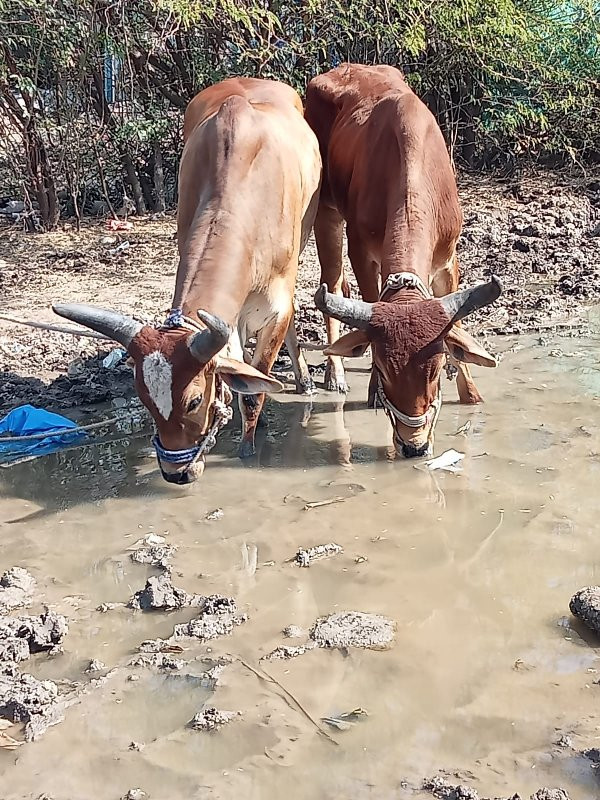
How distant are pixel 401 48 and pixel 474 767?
1004 centimetres

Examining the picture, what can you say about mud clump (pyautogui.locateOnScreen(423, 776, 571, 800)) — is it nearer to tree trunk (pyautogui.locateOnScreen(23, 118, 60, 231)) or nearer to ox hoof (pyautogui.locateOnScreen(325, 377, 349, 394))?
ox hoof (pyautogui.locateOnScreen(325, 377, 349, 394))

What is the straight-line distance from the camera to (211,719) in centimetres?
318

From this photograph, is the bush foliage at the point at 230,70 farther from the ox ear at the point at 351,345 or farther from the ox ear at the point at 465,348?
the ox ear at the point at 465,348

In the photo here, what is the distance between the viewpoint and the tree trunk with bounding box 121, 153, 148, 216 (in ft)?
36.2

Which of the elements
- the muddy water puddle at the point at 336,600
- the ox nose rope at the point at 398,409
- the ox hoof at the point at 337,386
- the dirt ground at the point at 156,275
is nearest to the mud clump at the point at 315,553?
the muddy water puddle at the point at 336,600

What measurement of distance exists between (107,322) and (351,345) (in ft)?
4.15

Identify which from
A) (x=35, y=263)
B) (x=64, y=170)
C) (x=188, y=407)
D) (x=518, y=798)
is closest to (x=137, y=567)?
(x=188, y=407)

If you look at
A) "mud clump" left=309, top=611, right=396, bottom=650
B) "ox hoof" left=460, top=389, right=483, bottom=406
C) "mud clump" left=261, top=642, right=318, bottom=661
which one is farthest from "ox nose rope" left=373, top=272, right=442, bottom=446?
"mud clump" left=261, top=642, right=318, bottom=661

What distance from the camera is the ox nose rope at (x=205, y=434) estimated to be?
450 cm

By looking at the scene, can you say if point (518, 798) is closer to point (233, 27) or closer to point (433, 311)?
point (433, 311)

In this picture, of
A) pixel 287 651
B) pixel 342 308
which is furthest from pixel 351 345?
pixel 287 651

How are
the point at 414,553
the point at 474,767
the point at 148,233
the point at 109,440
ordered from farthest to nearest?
the point at 148,233
the point at 109,440
the point at 414,553
the point at 474,767

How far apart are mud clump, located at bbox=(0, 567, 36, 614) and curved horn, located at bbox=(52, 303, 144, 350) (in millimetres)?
1180

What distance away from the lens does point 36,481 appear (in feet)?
17.5
